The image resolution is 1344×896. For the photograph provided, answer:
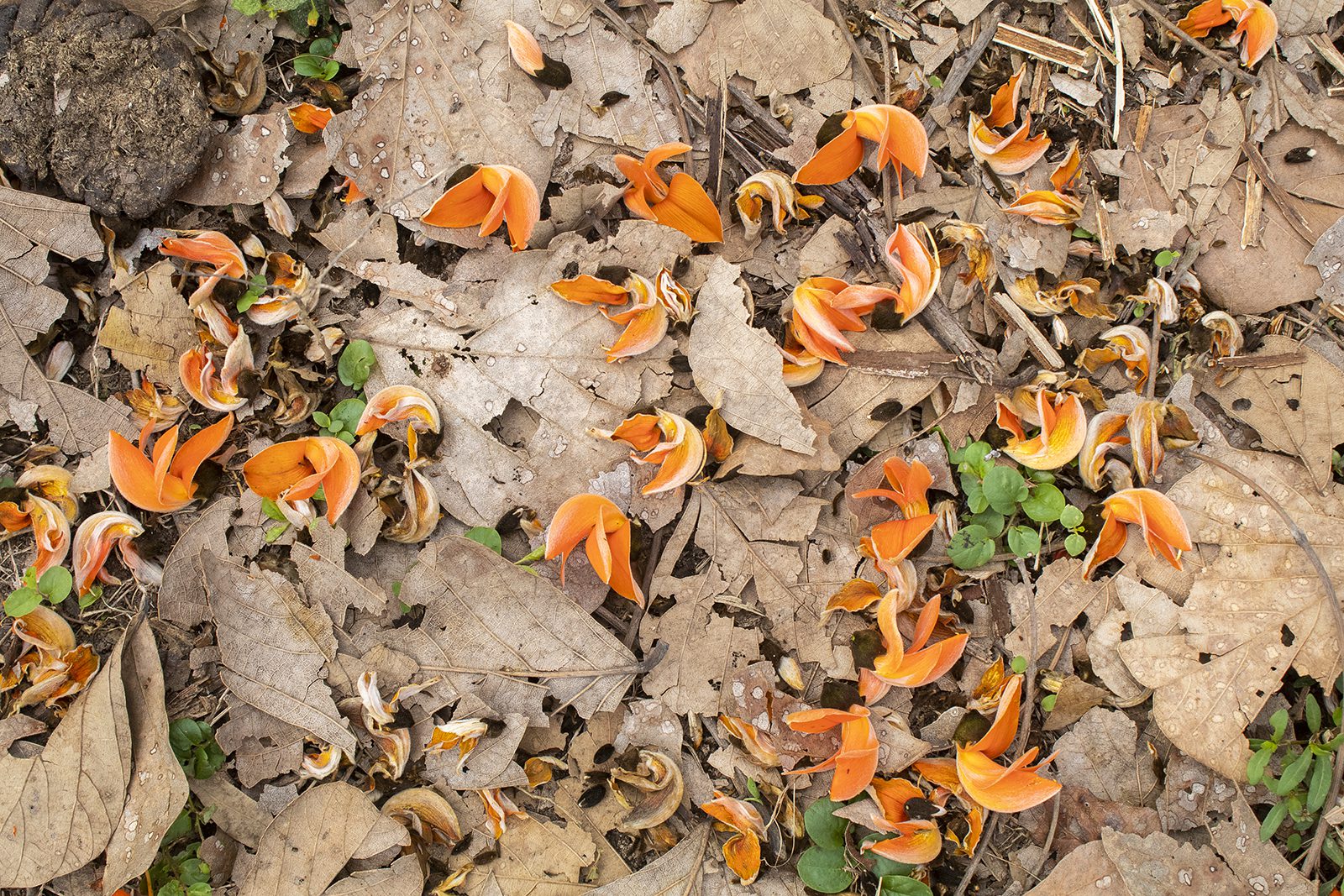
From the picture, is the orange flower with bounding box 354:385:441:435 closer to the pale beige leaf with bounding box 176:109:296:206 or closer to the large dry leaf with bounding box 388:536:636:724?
the large dry leaf with bounding box 388:536:636:724

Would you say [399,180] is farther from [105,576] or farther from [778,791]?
[778,791]

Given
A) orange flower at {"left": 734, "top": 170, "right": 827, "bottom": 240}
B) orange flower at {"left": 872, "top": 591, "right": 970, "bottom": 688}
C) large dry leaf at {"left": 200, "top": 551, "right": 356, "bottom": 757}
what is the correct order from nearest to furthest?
orange flower at {"left": 872, "top": 591, "right": 970, "bottom": 688}
large dry leaf at {"left": 200, "top": 551, "right": 356, "bottom": 757}
orange flower at {"left": 734, "top": 170, "right": 827, "bottom": 240}

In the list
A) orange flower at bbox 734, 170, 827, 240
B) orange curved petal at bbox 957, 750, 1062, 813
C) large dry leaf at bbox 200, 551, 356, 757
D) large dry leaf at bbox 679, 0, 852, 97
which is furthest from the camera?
A: large dry leaf at bbox 679, 0, 852, 97

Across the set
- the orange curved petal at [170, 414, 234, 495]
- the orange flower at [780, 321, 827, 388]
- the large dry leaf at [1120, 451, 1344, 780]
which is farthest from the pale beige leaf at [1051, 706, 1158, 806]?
the orange curved petal at [170, 414, 234, 495]

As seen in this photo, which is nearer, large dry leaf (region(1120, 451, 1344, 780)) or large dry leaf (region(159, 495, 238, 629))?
large dry leaf (region(1120, 451, 1344, 780))

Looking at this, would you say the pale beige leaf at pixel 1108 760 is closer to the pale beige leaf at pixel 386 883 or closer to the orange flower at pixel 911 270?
the orange flower at pixel 911 270

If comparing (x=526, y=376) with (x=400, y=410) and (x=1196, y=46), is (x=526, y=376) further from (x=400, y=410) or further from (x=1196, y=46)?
(x=1196, y=46)
